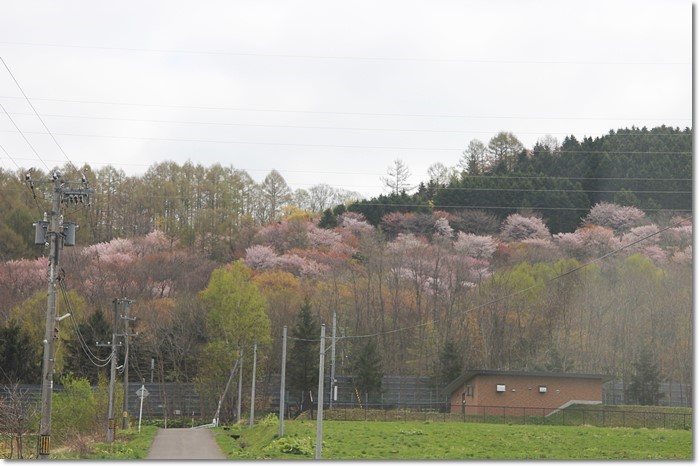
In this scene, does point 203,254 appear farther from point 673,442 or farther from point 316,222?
point 673,442

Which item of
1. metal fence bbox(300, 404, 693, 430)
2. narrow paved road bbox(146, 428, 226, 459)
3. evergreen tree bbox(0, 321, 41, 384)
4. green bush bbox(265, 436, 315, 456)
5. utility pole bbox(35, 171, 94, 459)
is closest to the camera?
utility pole bbox(35, 171, 94, 459)

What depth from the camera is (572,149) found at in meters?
103

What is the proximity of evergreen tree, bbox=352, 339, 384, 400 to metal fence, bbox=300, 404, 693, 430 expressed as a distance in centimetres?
587

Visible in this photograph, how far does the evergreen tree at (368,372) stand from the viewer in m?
58.9

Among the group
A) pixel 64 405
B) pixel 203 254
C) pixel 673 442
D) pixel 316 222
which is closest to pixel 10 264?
pixel 203 254

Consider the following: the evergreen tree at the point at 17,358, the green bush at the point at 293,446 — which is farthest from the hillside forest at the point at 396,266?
the green bush at the point at 293,446

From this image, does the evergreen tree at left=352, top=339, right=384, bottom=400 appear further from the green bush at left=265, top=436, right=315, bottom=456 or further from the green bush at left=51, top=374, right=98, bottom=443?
the green bush at left=265, top=436, right=315, bottom=456

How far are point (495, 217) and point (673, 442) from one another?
63651mm

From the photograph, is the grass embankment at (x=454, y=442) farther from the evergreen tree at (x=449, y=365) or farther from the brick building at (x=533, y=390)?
the evergreen tree at (x=449, y=365)

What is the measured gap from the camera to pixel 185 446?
125 feet

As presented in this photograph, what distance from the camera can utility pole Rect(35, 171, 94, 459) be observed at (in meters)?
25.9

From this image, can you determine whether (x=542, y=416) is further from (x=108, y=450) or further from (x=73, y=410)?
(x=108, y=450)

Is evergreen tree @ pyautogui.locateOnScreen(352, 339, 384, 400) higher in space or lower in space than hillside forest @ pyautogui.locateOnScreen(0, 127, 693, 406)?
lower

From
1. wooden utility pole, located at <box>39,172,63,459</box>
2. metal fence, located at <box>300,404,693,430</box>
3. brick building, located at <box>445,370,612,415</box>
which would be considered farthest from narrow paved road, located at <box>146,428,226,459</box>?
brick building, located at <box>445,370,612,415</box>
